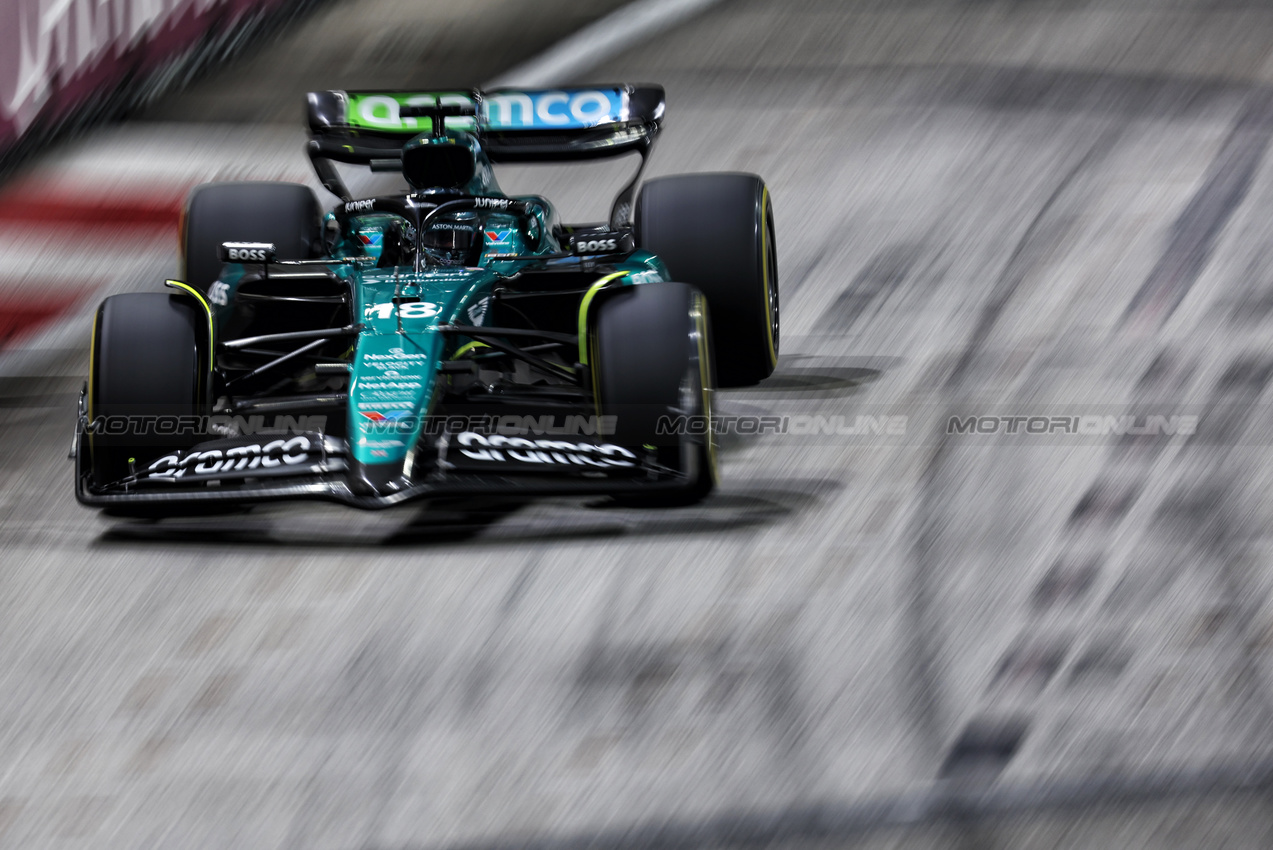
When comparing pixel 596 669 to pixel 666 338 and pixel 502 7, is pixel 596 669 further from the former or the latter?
pixel 502 7

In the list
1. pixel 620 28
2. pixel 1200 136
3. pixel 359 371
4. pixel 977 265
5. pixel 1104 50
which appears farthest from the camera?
pixel 620 28

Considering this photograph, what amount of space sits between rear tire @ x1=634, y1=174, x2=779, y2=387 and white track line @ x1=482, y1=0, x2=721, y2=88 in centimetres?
496

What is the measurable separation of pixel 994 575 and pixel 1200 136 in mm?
6056

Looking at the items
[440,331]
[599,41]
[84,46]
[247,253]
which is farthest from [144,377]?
[599,41]

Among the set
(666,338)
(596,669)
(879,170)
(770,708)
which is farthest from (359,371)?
(879,170)

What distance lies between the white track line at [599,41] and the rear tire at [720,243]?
496 cm

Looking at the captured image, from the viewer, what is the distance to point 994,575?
430 centimetres

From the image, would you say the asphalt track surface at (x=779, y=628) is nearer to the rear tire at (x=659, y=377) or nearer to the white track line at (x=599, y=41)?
the rear tire at (x=659, y=377)

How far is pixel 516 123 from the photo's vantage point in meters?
6.73

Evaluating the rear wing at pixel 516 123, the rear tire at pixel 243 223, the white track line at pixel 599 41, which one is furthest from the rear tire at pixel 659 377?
the white track line at pixel 599 41

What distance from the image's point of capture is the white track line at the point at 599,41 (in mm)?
11477

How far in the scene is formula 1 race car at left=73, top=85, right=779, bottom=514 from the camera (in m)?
4.52

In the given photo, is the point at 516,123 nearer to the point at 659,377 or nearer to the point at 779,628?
the point at 659,377

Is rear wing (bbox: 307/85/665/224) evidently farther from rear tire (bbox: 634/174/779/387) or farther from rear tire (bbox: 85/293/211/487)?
rear tire (bbox: 85/293/211/487)
